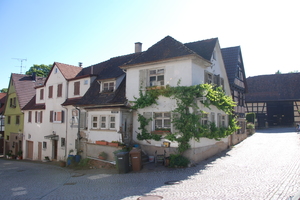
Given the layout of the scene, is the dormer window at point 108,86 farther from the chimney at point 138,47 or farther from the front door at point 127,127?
the chimney at point 138,47

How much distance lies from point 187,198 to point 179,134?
613cm

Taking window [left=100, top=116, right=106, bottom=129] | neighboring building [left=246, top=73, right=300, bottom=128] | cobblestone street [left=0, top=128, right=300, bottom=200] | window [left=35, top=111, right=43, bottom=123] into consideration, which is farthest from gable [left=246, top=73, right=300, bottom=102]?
window [left=35, top=111, right=43, bottom=123]

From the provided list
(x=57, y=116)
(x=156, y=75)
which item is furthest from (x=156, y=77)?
(x=57, y=116)

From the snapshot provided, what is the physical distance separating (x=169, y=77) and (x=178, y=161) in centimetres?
489

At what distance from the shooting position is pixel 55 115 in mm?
25125

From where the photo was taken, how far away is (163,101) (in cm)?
1513

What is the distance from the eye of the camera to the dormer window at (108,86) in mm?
18859

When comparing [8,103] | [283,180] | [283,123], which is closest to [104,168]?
[283,180]

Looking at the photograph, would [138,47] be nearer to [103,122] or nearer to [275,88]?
[103,122]

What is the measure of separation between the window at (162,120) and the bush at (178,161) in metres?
1.89

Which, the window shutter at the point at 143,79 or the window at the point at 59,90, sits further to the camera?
the window at the point at 59,90

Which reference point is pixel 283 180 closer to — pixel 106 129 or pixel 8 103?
pixel 106 129

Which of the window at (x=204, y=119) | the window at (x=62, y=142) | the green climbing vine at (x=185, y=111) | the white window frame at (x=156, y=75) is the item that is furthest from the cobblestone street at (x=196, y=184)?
the window at (x=62, y=142)

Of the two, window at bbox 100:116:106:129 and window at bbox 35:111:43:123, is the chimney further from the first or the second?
window at bbox 35:111:43:123
